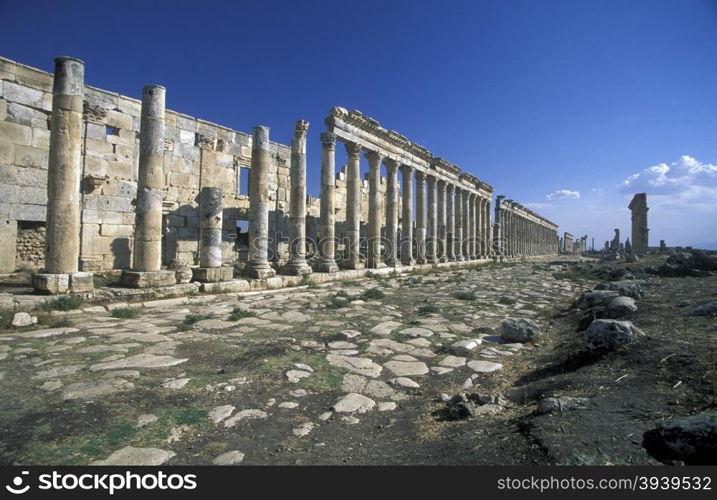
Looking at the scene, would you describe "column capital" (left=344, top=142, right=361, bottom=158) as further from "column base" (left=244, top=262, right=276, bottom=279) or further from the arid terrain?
the arid terrain

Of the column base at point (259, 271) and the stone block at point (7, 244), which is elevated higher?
the stone block at point (7, 244)

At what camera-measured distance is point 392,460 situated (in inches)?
106

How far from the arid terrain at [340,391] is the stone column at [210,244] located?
→ 374cm

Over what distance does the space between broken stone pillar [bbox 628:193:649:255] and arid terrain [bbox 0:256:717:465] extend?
4156cm

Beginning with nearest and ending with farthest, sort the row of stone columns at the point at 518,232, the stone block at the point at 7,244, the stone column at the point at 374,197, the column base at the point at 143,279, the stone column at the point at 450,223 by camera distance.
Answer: the column base at the point at 143,279 < the stone block at the point at 7,244 < the stone column at the point at 374,197 < the stone column at the point at 450,223 < the row of stone columns at the point at 518,232

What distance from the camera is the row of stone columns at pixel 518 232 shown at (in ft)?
128

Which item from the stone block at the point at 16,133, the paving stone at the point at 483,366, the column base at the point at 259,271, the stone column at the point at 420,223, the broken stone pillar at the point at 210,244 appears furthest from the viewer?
the stone column at the point at 420,223

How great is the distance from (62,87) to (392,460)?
391 inches

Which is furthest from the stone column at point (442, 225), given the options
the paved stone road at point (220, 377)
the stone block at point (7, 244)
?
the stone block at point (7, 244)

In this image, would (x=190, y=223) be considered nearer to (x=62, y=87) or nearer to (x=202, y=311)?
(x=62, y=87)

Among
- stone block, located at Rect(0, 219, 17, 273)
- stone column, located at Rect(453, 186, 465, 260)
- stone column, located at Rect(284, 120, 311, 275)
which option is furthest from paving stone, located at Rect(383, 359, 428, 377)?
stone column, located at Rect(453, 186, 465, 260)

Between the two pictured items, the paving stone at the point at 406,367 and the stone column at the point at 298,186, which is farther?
the stone column at the point at 298,186

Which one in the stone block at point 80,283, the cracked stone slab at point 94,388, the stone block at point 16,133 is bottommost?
the cracked stone slab at point 94,388
